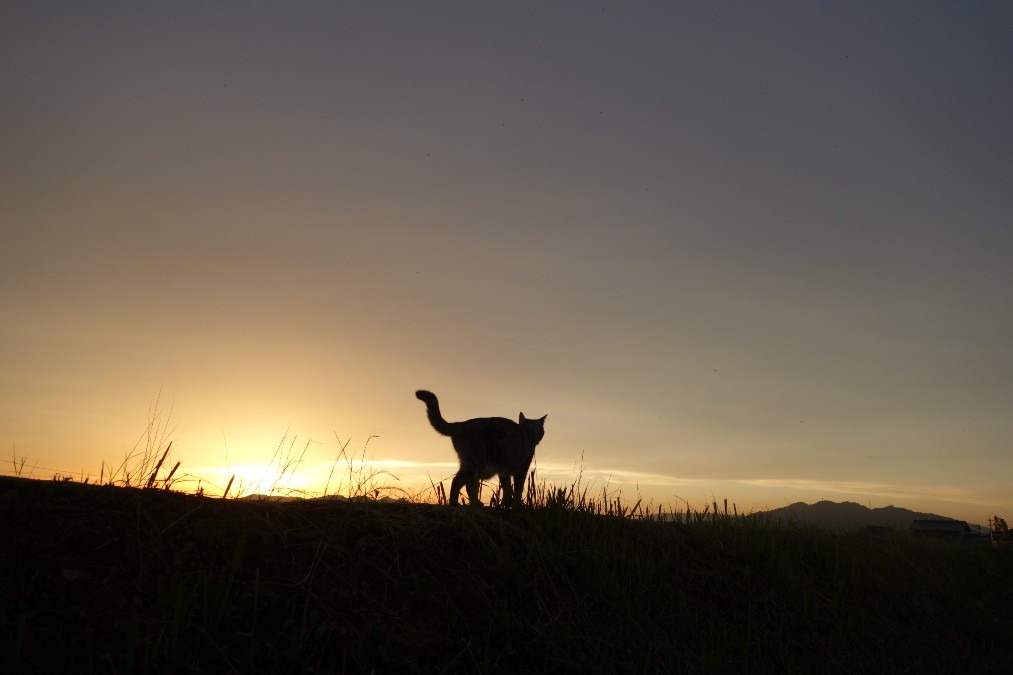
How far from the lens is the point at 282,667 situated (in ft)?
12.8

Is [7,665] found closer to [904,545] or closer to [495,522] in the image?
[495,522]

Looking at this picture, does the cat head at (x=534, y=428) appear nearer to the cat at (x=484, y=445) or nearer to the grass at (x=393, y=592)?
the cat at (x=484, y=445)

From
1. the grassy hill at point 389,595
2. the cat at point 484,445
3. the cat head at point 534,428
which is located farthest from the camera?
the cat head at point 534,428

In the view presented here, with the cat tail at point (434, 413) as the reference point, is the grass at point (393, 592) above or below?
below

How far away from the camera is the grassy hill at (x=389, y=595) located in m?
3.86

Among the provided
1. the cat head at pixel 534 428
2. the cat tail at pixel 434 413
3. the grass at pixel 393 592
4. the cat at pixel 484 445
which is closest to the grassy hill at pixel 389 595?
the grass at pixel 393 592

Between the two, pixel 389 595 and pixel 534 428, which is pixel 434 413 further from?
pixel 389 595

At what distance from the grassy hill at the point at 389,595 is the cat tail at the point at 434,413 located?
445 centimetres

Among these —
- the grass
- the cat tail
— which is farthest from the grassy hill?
the cat tail

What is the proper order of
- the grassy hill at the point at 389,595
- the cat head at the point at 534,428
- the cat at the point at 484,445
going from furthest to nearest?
the cat head at the point at 534,428
the cat at the point at 484,445
the grassy hill at the point at 389,595

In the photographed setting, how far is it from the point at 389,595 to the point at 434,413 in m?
6.25

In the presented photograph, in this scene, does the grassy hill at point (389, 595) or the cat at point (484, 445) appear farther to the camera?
the cat at point (484, 445)

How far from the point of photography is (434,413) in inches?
432

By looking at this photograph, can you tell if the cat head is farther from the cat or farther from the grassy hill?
the grassy hill
